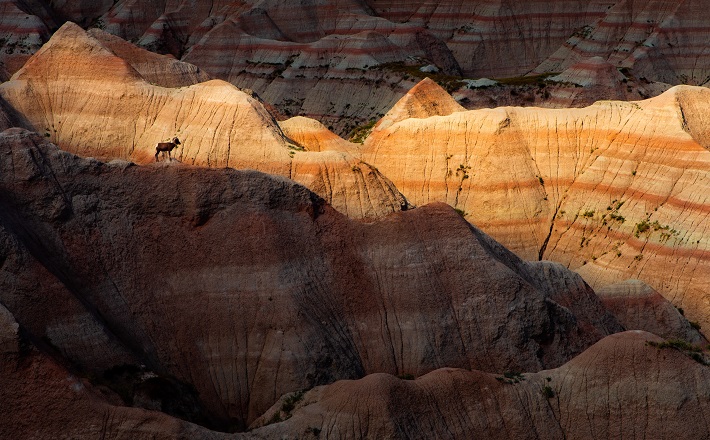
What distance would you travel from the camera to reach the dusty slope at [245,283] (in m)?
48.8

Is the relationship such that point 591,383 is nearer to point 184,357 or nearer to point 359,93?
point 184,357

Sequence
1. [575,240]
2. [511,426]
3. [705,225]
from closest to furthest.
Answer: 1. [511,426]
2. [705,225]
3. [575,240]

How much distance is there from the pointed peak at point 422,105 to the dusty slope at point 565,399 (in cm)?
4103

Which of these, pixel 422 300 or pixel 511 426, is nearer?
pixel 511 426

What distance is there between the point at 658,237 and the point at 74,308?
1522 inches

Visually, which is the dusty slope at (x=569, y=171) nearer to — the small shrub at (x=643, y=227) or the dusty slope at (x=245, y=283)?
the small shrub at (x=643, y=227)

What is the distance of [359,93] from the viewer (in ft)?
405

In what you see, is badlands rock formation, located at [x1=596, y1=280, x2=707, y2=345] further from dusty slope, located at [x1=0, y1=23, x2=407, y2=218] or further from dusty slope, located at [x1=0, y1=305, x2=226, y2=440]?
dusty slope, located at [x1=0, y1=305, x2=226, y2=440]

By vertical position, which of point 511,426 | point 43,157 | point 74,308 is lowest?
point 511,426

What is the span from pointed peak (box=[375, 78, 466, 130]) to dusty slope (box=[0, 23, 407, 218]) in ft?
44.5

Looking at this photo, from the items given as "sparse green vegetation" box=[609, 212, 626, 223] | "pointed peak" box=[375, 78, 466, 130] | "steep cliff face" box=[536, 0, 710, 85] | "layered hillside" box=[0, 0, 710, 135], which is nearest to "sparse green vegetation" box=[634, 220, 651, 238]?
"sparse green vegetation" box=[609, 212, 626, 223]

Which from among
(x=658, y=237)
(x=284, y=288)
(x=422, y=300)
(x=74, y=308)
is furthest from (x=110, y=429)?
(x=658, y=237)

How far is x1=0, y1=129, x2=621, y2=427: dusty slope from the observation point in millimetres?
48812

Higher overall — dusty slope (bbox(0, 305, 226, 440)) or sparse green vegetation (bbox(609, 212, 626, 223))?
sparse green vegetation (bbox(609, 212, 626, 223))
